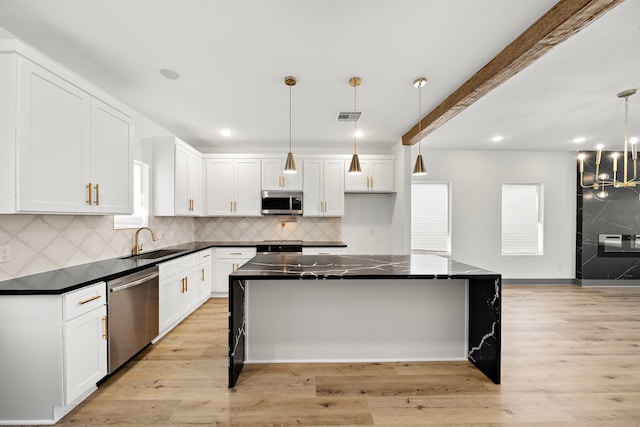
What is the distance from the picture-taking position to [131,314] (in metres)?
2.57

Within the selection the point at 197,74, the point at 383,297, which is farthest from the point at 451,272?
the point at 197,74

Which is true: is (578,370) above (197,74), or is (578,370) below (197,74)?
below

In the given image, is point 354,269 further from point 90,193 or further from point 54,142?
point 54,142

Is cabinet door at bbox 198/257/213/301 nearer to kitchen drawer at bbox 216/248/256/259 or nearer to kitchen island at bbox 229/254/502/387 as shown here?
kitchen drawer at bbox 216/248/256/259

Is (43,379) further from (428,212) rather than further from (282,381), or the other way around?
(428,212)

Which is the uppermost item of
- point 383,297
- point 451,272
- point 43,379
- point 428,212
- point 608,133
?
point 608,133

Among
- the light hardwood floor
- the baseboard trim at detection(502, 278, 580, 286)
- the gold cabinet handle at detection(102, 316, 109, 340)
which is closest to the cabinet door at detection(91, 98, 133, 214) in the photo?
the gold cabinet handle at detection(102, 316, 109, 340)

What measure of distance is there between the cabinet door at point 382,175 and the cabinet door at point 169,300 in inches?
132

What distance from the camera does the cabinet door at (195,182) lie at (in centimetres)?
452

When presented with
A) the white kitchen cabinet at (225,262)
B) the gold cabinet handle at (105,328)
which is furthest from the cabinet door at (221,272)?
the gold cabinet handle at (105,328)

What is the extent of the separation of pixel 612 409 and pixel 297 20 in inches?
134

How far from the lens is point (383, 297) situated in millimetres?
2697

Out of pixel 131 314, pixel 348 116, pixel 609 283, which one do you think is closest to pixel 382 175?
pixel 348 116

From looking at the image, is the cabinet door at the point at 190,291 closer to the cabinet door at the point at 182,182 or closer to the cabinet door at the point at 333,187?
the cabinet door at the point at 182,182
